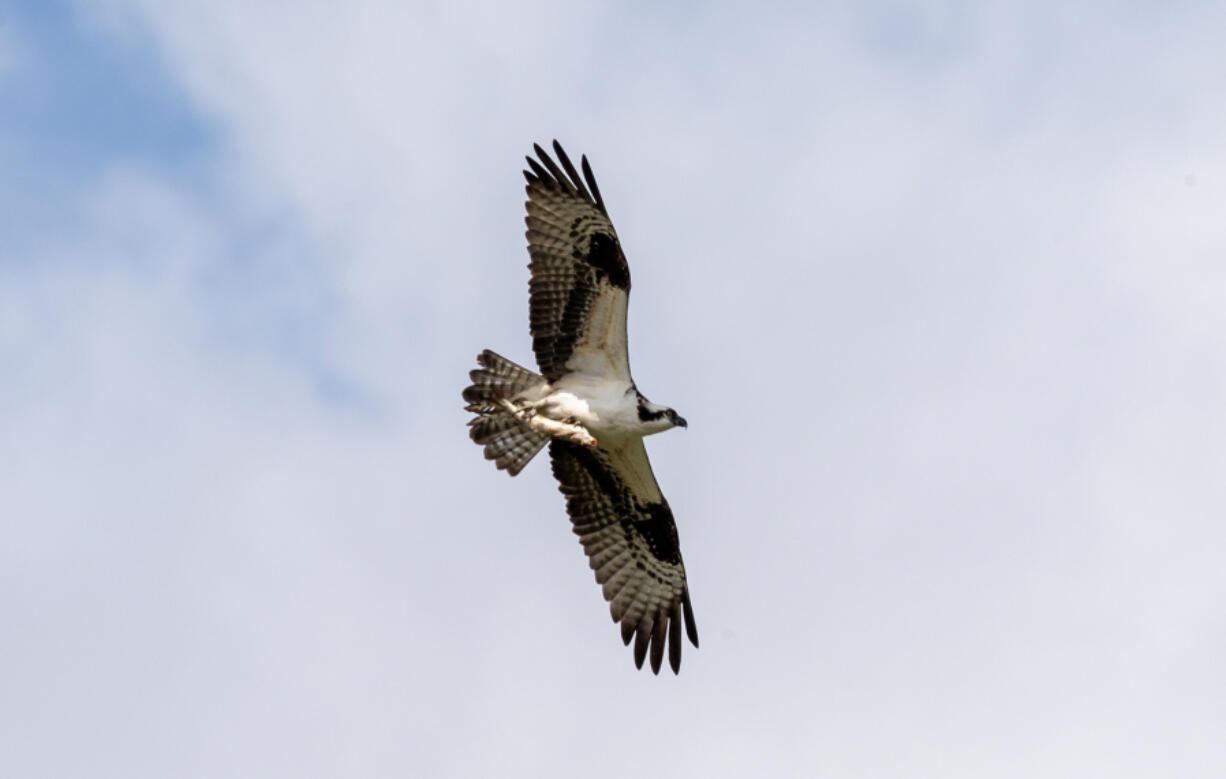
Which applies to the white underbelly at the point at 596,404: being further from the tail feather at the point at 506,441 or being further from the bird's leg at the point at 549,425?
the tail feather at the point at 506,441

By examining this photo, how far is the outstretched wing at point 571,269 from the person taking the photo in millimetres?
16094

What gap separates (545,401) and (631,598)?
2.42 metres

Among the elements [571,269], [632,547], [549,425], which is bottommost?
[632,547]

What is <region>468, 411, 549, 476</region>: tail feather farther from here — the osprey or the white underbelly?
the white underbelly

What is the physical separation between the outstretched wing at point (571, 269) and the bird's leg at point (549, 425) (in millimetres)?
529

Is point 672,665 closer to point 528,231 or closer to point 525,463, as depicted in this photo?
point 525,463

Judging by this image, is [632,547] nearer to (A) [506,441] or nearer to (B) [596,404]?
(A) [506,441]

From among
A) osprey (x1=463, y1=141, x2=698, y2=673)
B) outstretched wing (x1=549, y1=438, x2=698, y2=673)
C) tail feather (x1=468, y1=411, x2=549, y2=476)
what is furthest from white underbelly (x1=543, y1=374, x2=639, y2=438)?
outstretched wing (x1=549, y1=438, x2=698, y2=673)

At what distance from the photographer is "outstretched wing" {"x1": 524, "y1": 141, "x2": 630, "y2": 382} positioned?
52.8 ft

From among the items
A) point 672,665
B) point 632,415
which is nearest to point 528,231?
point 632,415

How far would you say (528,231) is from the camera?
16.2 m

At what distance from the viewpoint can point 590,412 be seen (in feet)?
53.8

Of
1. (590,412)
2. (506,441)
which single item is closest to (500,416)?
(506,441)

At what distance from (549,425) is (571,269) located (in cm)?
149
